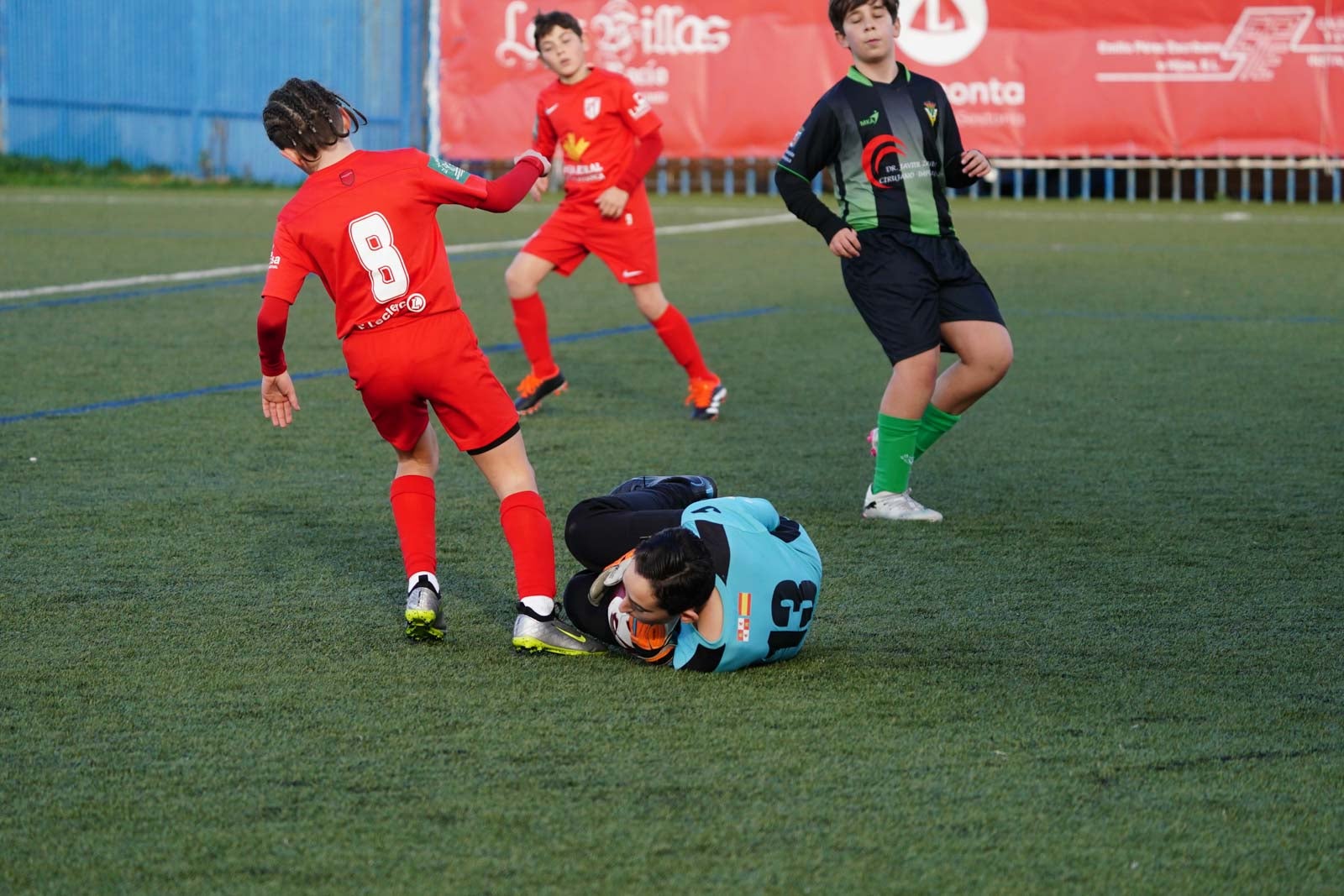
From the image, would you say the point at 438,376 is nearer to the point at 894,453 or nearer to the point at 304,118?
A: the point at 304,118

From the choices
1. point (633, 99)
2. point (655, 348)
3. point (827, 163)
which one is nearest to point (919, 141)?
point (827, 163)

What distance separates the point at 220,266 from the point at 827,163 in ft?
29.4

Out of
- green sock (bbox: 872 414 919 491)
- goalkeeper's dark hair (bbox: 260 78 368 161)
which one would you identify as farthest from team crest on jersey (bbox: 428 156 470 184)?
green sock (bbox: 872 414 919 491)

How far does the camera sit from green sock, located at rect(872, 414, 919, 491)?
19.3 ft

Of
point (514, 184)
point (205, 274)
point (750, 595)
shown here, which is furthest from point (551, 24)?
point (205, 274)

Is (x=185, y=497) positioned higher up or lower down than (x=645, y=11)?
lower down

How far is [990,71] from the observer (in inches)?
805

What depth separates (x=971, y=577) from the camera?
198 inches

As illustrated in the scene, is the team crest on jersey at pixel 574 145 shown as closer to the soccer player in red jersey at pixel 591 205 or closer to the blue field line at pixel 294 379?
the soccer player in red jersey at pixel 591 205

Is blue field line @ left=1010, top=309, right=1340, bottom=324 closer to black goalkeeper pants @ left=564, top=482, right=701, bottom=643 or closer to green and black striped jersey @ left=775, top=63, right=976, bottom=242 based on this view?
green and black striped jersey @ left=775, top=63, right=976, bottom=242

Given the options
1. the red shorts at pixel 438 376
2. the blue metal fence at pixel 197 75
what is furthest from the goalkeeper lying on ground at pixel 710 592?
the blue metal fence at pixel 197 75

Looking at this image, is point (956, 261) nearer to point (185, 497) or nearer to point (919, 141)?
point (919, 141)

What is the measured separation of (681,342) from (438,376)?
378cm

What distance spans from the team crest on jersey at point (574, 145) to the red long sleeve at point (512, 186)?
12.2 ft
